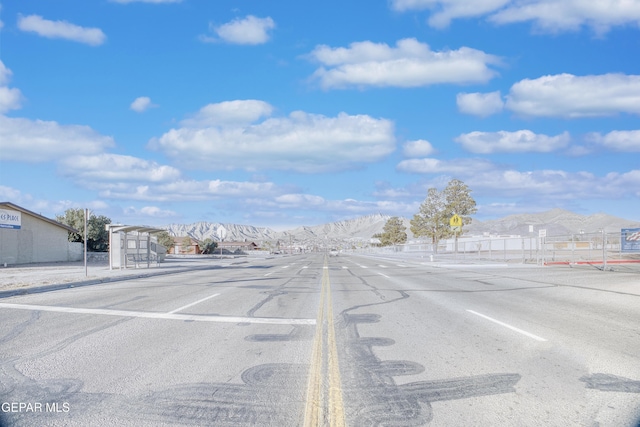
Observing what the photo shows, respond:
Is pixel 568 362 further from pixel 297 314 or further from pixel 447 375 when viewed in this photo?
pixel 297 314

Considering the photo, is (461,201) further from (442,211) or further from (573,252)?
(573,252)

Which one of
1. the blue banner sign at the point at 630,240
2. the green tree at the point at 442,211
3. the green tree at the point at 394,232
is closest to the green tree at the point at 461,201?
the green tree at the point at 442,211

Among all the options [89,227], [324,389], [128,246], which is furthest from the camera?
[89,227]

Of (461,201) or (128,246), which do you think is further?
(461,201)

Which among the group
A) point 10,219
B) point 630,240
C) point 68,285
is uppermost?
point 10,219

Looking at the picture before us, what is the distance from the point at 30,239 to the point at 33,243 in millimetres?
504

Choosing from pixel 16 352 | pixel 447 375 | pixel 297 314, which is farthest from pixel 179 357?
pixel 297 314

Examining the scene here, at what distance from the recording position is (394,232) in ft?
427

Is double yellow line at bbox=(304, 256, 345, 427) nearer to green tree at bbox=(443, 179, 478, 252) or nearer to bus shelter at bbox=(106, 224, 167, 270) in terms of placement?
bus shelter at bbox=(106, 224, 167, 270)

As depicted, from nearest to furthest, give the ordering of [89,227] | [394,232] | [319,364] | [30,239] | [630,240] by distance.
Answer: [319,364], [630,240], [30,239], [89,227], [394,232]

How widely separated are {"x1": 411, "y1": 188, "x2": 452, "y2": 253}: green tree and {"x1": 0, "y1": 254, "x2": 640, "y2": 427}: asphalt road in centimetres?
5926
